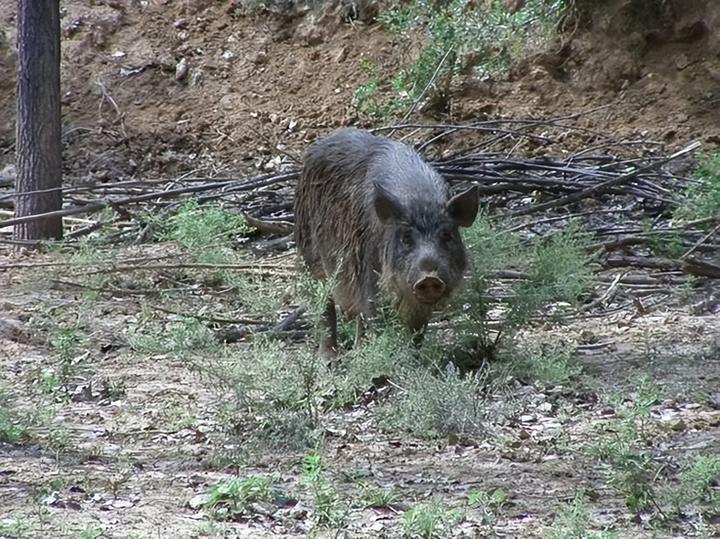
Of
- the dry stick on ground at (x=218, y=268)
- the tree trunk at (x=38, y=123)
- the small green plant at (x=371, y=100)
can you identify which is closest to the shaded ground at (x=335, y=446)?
the dry stick on ground at (x=218, y=268)

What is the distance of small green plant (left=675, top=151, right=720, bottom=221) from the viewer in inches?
376

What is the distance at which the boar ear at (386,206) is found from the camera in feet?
22.8

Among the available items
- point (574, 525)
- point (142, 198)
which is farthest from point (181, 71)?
point (574, 525)

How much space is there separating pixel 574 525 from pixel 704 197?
587 centimetres

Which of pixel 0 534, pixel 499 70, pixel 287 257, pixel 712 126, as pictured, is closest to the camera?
pixel 0 534

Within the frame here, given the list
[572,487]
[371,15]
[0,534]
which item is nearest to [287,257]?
[572,487]

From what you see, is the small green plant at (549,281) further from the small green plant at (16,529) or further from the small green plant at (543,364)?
the small green plant at (16,529)

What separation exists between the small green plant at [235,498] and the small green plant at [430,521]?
23.9 inches

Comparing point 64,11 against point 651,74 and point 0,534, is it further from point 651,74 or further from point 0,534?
Result: point 0,534

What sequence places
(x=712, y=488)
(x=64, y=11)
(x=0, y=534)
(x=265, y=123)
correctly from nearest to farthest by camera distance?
(x=0, y=534), (x=712, y=488), (x=265, y=123), (x=64, y=11)

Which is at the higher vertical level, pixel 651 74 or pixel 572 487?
pixel 651 74

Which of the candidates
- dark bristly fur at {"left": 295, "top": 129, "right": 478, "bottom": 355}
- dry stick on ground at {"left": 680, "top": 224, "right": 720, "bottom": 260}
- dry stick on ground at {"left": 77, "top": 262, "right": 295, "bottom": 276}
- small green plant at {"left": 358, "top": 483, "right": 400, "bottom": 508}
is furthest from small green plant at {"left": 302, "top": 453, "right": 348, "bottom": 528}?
dry stick on ground at {"left": 680, "top": 224, "right": 720, "bottom": 260}

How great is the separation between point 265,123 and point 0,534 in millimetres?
11796

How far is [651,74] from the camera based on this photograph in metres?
13.8
